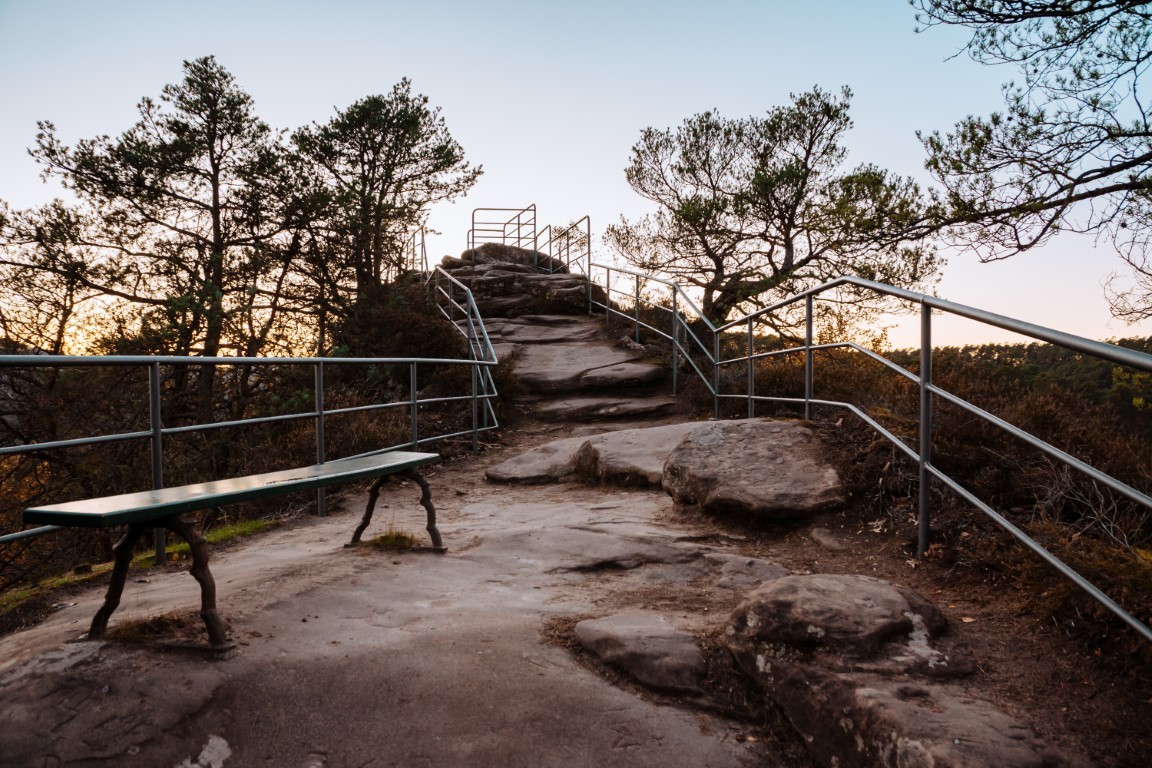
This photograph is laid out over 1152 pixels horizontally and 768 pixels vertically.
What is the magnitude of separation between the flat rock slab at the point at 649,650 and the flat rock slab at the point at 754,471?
1.66 metres

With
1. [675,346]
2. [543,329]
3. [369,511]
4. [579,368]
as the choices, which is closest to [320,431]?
[369,511]

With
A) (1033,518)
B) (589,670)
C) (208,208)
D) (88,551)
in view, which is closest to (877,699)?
(589,670)

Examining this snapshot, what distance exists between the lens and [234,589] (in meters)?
3.04

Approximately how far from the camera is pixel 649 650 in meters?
2.56

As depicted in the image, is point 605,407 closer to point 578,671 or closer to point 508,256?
point 578,671

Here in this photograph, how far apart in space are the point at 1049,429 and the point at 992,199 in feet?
11.8

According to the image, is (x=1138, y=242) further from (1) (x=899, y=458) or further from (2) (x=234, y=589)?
(2) (x=234, y=589)

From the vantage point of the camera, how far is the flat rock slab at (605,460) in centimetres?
589

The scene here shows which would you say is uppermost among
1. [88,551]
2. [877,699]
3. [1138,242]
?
[1138,242]

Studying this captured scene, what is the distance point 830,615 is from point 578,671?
33.0 inches

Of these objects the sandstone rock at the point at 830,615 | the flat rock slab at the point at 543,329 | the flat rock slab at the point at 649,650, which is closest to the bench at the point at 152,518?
the flat rock slab at the point at 649,650

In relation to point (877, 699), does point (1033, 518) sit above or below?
above

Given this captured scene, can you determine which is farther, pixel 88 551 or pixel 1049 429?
pixel 88 551

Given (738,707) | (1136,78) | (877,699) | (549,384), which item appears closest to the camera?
(877,699)
